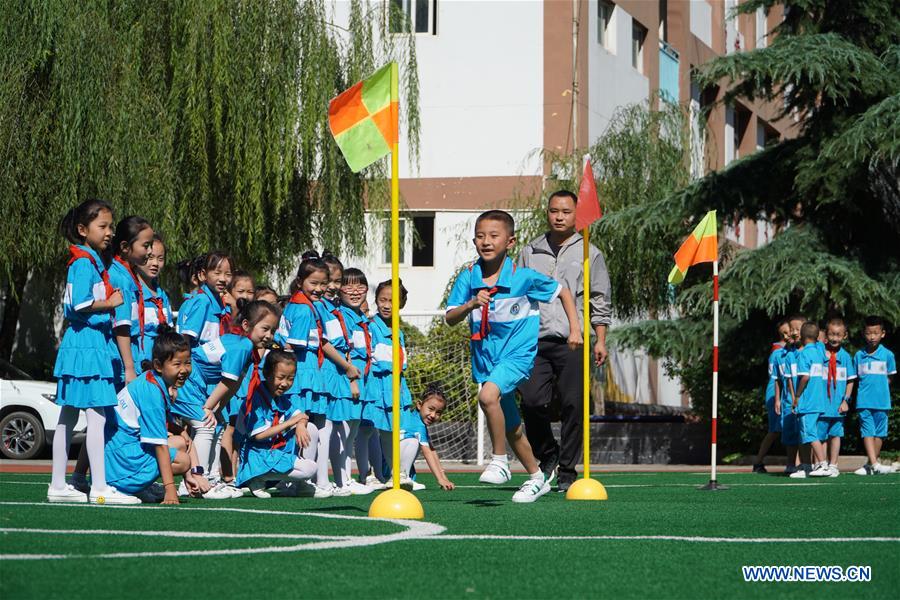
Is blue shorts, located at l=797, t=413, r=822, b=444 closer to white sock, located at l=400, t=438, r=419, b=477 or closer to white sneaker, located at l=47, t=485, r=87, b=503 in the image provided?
white sock, located at l=400, t=438, r=419, b=477

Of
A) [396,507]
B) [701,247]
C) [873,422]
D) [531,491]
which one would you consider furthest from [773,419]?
[396,507]

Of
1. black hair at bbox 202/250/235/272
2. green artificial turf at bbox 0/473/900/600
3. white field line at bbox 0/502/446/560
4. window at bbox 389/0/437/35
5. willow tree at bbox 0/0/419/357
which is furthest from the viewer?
window at bbox 389/0/437/35

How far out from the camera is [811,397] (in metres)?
16.2

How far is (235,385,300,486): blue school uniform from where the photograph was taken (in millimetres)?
10648

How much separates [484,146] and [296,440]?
21.2 m

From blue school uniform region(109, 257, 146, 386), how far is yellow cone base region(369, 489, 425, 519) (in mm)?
2409

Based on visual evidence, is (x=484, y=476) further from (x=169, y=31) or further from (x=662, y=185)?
(x=662, y=185)

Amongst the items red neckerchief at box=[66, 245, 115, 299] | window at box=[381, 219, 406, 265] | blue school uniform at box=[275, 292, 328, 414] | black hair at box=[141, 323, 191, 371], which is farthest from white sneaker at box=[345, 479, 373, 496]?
window at box=[381, 219, 406, 265]

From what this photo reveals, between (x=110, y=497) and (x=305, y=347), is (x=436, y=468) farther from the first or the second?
(x=110, y=497)

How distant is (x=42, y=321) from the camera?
101 feet

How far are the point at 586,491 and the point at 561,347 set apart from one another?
3.80 ft

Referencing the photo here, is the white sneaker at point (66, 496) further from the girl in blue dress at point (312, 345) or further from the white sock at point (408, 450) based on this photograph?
the white sock at point (408, 450)

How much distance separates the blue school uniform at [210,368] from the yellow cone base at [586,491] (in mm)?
2574

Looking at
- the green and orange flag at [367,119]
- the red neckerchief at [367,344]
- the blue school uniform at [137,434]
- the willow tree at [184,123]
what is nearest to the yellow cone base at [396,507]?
the green and orange flag at [367,119]
